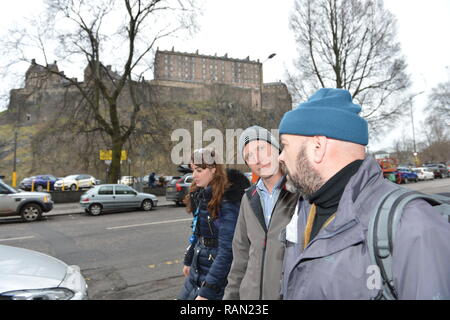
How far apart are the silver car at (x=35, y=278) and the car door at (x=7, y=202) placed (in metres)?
10.1

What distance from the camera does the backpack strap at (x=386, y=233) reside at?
0.88 meters

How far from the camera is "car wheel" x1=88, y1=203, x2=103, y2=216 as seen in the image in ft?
45.9

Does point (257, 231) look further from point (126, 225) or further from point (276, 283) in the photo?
point (126, 225)

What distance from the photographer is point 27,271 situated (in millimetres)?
2957

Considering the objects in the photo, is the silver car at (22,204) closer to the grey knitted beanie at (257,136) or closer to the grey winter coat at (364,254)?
the grey knitted beanie at (257,136)

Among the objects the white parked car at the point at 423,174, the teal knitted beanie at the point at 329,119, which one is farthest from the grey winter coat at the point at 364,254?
the white parked car at the point at 423,174

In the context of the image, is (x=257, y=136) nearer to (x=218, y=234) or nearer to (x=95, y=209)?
(x=218, y=234)

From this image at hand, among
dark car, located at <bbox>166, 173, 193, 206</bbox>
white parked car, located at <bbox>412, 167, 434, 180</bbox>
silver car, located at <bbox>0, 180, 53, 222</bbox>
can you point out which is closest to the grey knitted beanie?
silver car, located at <bbox>0, 180, 53, 222</bbox>

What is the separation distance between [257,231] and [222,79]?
332 feet

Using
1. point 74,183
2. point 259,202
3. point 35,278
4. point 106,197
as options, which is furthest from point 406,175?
point 74,183

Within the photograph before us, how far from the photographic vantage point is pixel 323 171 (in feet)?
4.20
